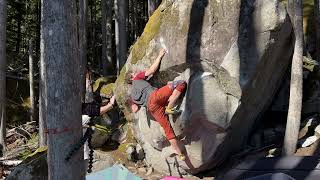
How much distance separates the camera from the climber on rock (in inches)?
352

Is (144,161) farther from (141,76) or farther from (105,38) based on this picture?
(105,38)

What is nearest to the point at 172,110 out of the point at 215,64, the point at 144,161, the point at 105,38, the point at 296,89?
the point at 215,64

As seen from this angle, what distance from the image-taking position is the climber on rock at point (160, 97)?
29.3 ft

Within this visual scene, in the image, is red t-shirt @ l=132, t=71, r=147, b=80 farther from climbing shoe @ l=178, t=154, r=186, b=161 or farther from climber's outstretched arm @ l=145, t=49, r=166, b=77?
climbing shoe @ l=178, t=154, r=186, b=161

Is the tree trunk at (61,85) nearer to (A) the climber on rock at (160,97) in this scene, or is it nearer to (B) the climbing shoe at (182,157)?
(A) the climber on rock at (160,97)

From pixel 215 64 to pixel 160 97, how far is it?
4.19 feet

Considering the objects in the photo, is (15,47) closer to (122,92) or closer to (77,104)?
(122,92)

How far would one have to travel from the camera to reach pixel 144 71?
9.83 meters

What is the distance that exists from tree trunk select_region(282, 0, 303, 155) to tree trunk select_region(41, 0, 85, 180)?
6.15 meters

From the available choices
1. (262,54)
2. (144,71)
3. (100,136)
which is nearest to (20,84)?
(100,136)

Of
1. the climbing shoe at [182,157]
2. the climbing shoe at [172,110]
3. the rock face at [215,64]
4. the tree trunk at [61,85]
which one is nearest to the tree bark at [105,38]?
the rock face at [215,64]

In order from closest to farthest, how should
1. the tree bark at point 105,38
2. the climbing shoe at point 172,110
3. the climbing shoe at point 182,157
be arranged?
the climbing shoe at point 172,110, the climbing shoe at point 182,157, the tree bark at point 105,38

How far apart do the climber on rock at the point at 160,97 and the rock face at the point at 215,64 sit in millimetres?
195

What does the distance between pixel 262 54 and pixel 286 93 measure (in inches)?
110
